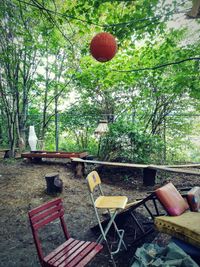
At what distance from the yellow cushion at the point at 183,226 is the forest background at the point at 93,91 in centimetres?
271

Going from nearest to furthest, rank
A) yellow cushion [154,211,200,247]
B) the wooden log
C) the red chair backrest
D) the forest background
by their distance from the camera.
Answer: the red chair backrest
yellow cushion [154,211,200,247]
the wooden log
the forest background

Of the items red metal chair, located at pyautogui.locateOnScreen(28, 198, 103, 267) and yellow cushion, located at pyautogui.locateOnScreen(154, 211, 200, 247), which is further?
yellow cushion, located at pyautogui.locateOnScreen(154, 211, 200, 247)

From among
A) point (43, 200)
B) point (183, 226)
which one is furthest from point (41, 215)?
point (43, 200)

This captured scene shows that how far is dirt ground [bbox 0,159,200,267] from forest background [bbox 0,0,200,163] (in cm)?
110

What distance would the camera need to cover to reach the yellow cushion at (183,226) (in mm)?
2552

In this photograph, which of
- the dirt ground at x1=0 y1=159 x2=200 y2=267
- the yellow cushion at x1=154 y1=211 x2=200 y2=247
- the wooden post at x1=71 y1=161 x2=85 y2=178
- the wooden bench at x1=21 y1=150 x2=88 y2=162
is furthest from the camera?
the wooden bench at x1=21 y1=150 x2=88 y2=162

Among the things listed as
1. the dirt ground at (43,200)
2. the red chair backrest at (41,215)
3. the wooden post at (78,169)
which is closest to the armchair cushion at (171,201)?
the dirt ground at (43,200)

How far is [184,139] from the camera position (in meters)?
8.65

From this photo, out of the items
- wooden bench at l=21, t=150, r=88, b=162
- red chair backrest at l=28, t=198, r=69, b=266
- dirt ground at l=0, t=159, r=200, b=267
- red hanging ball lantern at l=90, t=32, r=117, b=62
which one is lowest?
dirt ground at l=0, t=159, r=200, b=267

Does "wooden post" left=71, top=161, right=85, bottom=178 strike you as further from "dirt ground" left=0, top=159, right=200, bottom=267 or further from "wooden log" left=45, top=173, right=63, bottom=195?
"wooden log" left=45, top=173, right=63, bottom=195

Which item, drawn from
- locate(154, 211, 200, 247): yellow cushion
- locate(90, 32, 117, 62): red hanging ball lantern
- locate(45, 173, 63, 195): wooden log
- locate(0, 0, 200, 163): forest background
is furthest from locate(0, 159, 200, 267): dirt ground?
locate(90, 32, 117, 62): red hanging ball lantern

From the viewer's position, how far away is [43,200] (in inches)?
200

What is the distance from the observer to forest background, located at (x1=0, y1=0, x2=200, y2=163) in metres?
5.62

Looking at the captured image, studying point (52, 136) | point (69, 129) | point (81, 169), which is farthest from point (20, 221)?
point (52, 136)
